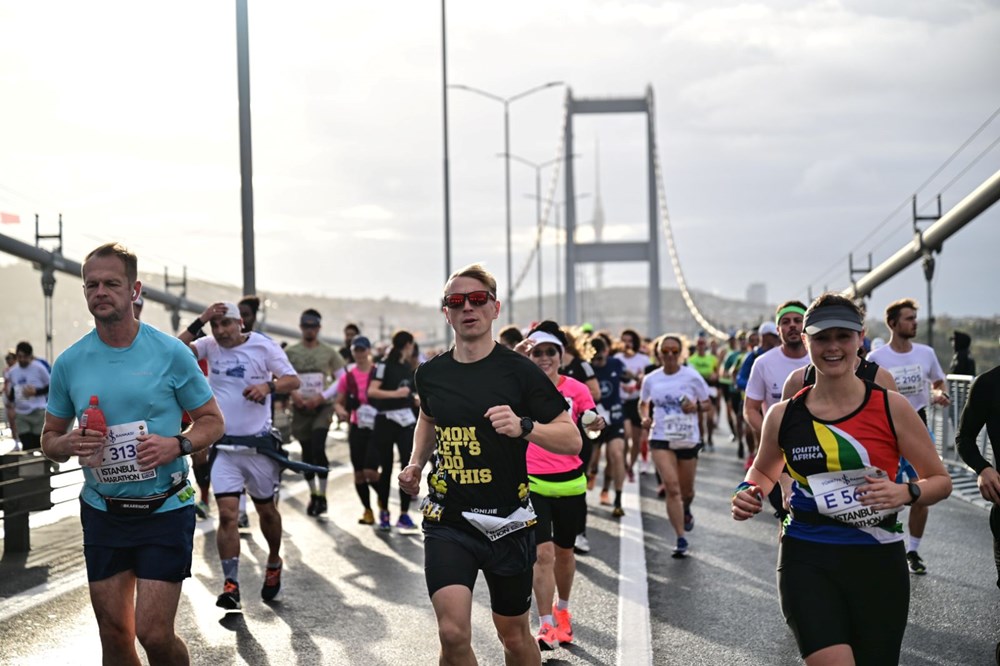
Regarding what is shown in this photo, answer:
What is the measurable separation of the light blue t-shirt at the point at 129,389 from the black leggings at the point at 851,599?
2.33 metres

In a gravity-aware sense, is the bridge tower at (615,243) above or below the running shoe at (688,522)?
above

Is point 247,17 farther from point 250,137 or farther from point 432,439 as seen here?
point 432,439

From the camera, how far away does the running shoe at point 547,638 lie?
6.85 m

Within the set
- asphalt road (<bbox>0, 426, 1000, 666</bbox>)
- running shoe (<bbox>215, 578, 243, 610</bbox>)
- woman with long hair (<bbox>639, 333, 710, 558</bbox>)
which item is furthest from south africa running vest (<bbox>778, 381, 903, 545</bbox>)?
woman with long hair (<bbox>639, 333, 710, 558</bbox>)

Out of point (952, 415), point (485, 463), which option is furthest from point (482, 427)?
point (952, 415)

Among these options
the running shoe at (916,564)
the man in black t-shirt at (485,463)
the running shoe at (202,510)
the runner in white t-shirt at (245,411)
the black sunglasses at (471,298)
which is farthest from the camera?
the running shoe at (202,510)

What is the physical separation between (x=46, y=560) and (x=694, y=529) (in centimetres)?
529

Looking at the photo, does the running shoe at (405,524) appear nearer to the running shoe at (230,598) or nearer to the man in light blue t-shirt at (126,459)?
the running shoe at (230,598)

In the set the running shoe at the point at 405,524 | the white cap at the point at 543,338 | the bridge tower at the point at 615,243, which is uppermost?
the bridge tower at the point at 615,243

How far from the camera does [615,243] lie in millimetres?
86938

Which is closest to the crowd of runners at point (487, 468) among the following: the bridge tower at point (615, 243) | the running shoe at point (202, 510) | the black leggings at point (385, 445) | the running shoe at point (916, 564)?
the running shoe at point (916, 564)

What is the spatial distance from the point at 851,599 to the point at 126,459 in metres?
2.62

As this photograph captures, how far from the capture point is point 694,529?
452 inches

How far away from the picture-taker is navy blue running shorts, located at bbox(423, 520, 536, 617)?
16.0 feet
